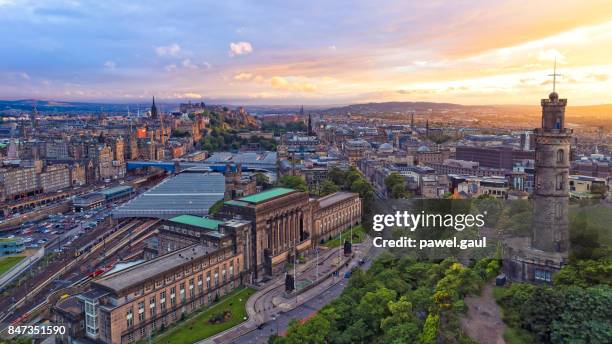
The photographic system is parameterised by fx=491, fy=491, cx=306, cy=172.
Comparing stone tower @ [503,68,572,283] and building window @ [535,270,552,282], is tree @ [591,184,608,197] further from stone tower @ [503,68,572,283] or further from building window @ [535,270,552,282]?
Answer: building window @ [535,270,552,282]

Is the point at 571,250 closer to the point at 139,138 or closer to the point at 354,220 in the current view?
the point at 354,220

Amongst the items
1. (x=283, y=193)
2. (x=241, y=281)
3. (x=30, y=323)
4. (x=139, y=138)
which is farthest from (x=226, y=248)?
(x=139, y=138)

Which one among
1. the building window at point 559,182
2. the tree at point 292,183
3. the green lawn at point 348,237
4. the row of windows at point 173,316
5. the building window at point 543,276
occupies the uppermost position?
the building window at point 559,182

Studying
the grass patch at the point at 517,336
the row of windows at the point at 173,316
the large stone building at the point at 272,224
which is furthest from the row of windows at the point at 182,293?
the grass patch at the point at 517,336

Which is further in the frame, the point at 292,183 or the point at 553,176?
the point at 292,183

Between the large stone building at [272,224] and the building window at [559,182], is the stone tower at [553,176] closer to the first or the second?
the building window at [559,182]

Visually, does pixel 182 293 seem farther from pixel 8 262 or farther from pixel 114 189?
pixel 114 189

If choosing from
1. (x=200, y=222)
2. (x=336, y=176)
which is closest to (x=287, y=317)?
(x=200, y=222)

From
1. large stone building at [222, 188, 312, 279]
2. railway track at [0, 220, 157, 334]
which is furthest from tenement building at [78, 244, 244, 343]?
railway track at [0, 220, 157, 334]
